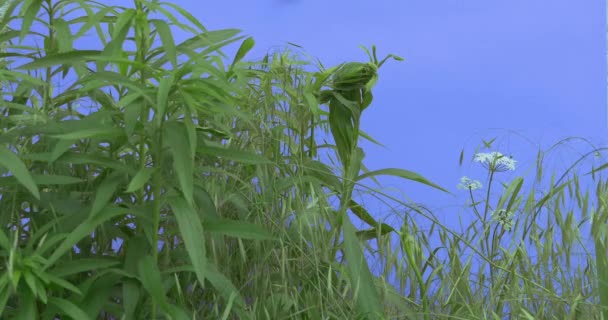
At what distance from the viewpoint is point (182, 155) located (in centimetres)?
111

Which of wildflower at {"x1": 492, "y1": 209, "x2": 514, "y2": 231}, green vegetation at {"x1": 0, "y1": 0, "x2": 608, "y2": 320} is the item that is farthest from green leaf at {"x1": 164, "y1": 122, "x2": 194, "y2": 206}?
wildflower at {"x1": 492, "y1": 209, "x2": 514, "y2": 231}

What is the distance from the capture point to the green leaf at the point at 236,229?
1.24m

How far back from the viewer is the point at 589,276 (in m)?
1.62

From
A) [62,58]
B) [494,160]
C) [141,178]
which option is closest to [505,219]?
[494,160]

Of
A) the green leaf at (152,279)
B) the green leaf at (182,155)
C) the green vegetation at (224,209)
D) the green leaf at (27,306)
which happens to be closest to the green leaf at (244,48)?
the green vegetation at (224,209)

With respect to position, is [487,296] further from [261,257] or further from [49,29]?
[49,29]

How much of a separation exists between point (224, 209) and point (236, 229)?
35 centimetres

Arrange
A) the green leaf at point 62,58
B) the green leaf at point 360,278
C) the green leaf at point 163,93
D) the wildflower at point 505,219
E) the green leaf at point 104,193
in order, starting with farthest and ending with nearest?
the wildflower at point 505,219
the green leaf at point 360,278
the green leaf at point 62,58
the green leaf at point 104,193
the green leaf at point 163,93

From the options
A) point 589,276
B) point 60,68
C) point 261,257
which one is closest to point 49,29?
point 60,68

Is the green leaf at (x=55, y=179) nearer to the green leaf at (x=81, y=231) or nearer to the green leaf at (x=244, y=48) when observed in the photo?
the green leaf at (x=81, y=231)

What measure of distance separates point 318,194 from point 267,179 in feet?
0.39

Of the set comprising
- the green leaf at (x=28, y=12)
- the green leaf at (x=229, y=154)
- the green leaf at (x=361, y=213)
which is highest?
the green leaf at (x=28, y=12)

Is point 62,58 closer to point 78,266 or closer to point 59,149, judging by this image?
point 59,149

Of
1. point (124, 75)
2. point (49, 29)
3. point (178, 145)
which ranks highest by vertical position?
point (49, 29)
